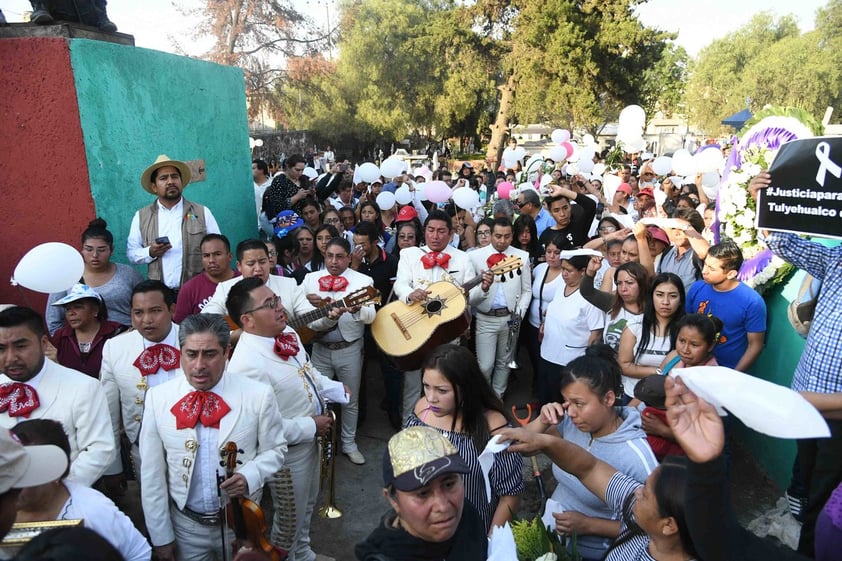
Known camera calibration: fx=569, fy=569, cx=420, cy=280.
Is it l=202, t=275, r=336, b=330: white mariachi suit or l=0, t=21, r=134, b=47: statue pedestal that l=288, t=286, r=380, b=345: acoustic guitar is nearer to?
l=202, t=275, r=336, b=330: white mariachi suit

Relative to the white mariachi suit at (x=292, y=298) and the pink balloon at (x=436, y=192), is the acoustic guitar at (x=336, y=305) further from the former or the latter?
the pink balloon at (x=436, y=192)

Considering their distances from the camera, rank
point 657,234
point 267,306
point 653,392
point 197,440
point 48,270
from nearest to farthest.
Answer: point 653,392 < point 197,440 < point 267,306 < point 48,270 < point 657,234

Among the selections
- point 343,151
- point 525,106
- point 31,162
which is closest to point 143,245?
point 31,162

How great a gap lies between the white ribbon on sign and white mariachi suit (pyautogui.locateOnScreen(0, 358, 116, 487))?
13.9ft

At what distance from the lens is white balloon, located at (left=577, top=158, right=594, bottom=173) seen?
12.0m

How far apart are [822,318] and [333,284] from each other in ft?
11.9

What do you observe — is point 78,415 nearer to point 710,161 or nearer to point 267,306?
point 267,306

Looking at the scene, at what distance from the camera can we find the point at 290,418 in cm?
361

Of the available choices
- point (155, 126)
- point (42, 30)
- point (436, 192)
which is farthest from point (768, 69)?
point (42, 30)

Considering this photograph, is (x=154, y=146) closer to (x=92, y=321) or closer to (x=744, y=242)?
(x=92, y=321)

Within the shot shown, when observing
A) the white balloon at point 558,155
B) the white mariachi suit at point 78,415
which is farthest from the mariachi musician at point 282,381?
the white balloon at point 558,155

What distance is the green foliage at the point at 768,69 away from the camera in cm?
3841

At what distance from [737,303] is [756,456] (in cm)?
173

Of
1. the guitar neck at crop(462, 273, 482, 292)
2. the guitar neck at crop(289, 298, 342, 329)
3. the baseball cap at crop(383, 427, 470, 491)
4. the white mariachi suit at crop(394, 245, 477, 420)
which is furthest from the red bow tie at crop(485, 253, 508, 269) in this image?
the baseball cap at crop(383, 427, 470, 491)
